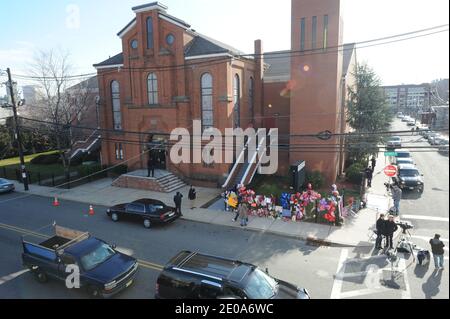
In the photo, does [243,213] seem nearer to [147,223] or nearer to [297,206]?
[297,206]

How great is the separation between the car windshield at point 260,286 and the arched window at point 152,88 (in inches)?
772

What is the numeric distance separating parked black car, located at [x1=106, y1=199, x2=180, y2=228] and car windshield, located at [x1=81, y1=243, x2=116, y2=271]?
4915mm

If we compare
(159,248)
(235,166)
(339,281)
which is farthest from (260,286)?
(235,166)

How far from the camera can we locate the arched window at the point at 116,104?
2886cm

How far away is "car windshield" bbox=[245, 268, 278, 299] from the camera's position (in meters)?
8.41

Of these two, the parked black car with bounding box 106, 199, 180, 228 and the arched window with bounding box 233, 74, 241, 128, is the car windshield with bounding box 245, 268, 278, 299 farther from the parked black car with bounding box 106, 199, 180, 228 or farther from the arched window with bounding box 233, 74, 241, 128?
the arched window with bounding box 233, 74, 241, 128

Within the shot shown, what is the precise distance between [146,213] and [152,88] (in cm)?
1290

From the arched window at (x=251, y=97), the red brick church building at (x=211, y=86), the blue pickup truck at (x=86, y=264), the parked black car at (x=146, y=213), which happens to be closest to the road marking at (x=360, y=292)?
the blue pickup truck at (x=86, y=264)

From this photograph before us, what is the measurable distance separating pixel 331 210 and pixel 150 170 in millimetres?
13762

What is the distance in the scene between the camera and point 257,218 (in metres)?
17.2

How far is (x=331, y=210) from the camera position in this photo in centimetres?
1573

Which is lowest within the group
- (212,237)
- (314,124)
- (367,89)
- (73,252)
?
(212,237)
